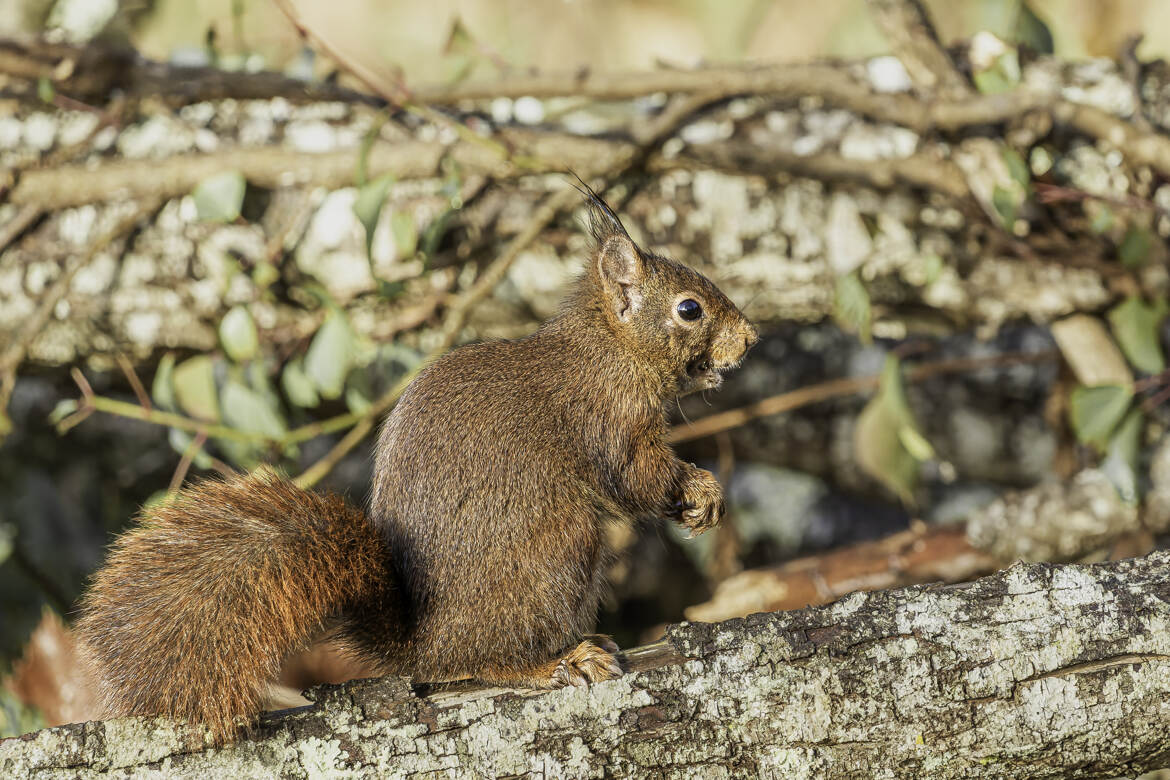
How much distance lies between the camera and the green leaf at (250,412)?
2.10 m

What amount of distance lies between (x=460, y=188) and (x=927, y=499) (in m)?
1.43

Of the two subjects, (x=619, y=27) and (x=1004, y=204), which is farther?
(x=619, y=27)

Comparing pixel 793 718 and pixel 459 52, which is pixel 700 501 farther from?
pixel 459 52

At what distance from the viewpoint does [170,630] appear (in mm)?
1161

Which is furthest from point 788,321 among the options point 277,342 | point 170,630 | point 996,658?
point 170,630

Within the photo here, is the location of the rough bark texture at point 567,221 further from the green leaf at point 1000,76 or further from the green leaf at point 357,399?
the green leaf at point 357,399

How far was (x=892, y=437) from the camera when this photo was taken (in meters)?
2.06

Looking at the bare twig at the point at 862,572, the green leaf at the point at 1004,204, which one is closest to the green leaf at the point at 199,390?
the bare twig at the point at 862,572

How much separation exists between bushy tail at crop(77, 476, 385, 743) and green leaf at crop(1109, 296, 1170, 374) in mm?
1467

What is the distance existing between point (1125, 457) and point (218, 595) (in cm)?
155

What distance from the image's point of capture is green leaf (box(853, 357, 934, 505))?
203cm

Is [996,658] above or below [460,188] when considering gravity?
below

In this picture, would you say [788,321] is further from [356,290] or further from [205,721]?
[205,721]

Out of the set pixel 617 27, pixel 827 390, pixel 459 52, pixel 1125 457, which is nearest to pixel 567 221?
pixel 459 52
